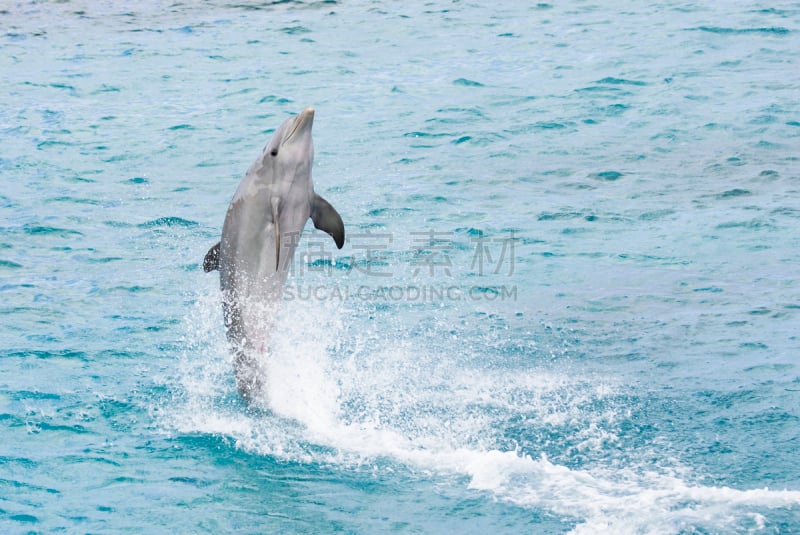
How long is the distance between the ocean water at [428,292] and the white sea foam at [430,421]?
29 millimetres

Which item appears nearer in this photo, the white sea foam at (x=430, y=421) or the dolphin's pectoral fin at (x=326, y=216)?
the white sea foam at (x=430, y=421)

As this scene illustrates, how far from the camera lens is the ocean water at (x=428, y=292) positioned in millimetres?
7742

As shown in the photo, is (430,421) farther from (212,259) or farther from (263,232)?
(212,259)

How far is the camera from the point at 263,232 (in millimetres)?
8266

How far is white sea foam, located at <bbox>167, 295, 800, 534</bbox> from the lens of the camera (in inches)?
288

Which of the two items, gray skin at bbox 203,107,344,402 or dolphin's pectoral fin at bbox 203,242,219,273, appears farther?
dolphin's pectoral fin at bbox 203,242,219,273

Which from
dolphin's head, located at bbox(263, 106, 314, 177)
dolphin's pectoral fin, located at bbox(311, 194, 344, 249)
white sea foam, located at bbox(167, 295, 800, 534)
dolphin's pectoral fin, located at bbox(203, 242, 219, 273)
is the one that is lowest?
white sea foam, located at bbox(167, 295, 800, 534)

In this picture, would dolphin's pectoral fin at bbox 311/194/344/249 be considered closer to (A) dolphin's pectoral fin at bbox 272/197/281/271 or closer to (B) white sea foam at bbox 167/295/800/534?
(A) dolphin's pectoral fin at bbox 272/197/281/271

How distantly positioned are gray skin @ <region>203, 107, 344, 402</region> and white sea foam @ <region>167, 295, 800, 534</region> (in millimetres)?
710

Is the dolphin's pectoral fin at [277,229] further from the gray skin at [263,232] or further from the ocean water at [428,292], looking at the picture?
the ocean water at [428,292]

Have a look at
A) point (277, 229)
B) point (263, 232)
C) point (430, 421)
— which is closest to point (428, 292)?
point (430, 421)

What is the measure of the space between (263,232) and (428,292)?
3.65m

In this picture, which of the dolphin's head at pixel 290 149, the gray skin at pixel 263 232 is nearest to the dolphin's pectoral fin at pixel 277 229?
the gray skin at pixel 263 232

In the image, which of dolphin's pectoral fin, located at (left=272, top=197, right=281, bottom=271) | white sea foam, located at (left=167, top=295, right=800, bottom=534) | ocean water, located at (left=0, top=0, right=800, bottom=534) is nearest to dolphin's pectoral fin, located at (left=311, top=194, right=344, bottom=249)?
dolphin's pectoral fin, located at (left=272, top=197, right=281, bottom=271)
